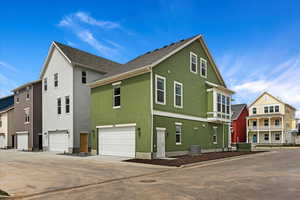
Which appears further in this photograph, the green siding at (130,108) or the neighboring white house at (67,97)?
the neighboring white house at (67,97)

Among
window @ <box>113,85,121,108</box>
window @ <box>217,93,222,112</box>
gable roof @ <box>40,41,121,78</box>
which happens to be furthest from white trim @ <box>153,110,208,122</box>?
gable roof @ <box>40,41,121,78</box>

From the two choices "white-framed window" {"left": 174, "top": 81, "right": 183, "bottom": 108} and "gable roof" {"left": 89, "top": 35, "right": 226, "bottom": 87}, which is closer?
"gable roof" {"left": 89, "top": 35, "right": 226, "bottom": 87}

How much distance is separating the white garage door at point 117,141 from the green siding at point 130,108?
606mm

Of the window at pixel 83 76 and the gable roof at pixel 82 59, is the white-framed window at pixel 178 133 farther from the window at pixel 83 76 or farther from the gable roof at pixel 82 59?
the gable roof at pixel 82 59

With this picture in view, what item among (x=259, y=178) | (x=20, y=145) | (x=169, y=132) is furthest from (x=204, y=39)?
(x=20, y=145)

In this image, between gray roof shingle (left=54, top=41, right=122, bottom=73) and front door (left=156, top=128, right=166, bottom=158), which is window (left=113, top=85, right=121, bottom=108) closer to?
front door (left=156, top=128, right=166, bottom=158)

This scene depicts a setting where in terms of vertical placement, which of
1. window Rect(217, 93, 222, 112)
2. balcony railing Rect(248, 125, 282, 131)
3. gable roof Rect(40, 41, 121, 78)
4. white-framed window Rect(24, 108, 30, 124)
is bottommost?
balcony railing Rect(248, 125, 282, 131)

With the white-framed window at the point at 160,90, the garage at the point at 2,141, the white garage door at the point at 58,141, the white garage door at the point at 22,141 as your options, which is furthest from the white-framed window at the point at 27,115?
the white-framed window at the point at 160,90

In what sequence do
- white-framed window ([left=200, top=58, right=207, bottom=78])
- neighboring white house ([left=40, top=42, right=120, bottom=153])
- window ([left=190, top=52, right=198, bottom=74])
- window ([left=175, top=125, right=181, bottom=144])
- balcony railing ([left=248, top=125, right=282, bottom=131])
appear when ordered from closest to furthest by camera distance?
window ([left=175, top=125, right=181, bottom=144]) < window ([left=190, top=52, right=198, bottom=74]) < white-framed window ([left=200, top=58, right=207, bottom=78]) < neighboring white house ([left=40, top=42, right=120, bottom=153]) < balcony railing ([left=248, top=125, right=282, bottom=131])

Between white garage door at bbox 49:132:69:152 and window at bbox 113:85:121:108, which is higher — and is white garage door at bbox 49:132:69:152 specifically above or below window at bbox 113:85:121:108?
below

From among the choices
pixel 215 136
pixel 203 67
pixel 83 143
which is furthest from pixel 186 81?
pixel 83 143

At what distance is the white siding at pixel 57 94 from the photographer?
26.5 meters

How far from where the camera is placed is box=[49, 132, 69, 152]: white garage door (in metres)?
26.7

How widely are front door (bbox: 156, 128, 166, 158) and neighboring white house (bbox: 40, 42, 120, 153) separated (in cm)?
1045
